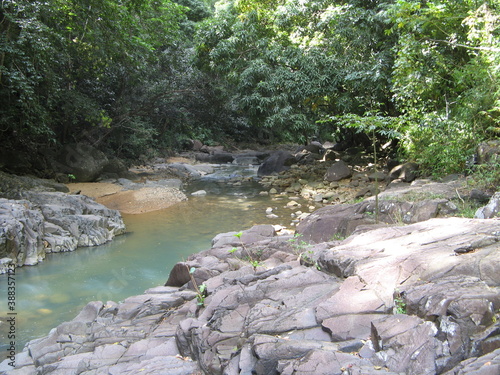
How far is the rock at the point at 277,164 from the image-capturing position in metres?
16.8

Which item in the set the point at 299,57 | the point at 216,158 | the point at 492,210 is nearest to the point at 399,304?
the point at 492,210

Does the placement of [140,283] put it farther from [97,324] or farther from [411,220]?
[411,220]

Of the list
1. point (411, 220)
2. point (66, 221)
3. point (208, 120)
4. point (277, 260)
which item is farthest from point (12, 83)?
point (208, 120)

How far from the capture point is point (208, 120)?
19906 mm

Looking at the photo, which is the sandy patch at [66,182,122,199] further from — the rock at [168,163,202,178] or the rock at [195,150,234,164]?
the rock at [195,150,234,164]

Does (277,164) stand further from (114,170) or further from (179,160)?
(114,170)

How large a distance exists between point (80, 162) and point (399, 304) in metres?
12.4

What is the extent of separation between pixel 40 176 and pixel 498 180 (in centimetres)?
1135

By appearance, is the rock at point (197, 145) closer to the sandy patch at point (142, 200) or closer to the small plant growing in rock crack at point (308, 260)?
the sandy patch at point (142, 200)

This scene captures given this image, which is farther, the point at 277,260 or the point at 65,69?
the point at 65,69

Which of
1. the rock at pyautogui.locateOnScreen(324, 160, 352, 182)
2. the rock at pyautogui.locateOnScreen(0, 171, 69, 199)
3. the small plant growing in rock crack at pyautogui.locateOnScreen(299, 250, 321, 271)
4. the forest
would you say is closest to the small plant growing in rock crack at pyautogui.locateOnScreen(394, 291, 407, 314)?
the small plant growing in rock crack at pyautogui.locateOnScreen(299, 250, 321, 271)

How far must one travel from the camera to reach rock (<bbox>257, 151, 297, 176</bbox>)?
16.8 m

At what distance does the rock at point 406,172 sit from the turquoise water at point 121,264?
3050 mm

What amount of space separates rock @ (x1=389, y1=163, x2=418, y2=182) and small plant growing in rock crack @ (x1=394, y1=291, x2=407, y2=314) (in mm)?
8077
